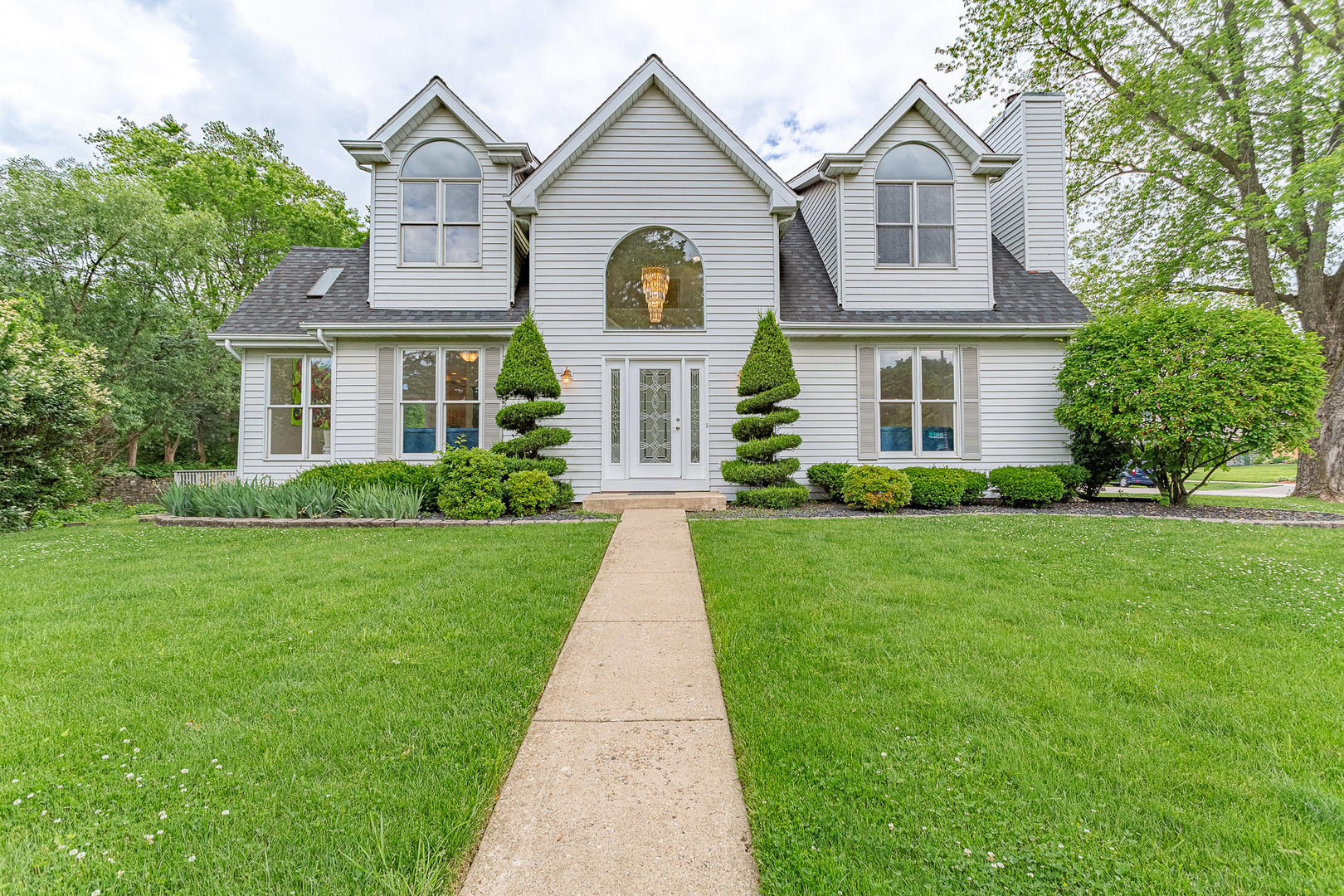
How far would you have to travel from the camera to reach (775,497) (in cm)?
825

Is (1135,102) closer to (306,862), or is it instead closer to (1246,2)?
(1246,2)

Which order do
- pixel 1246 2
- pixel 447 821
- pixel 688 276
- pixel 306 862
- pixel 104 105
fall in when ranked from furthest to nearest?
pixel 104 105, pixel 1246 2, pixel 688 276, pixel 447 821, pixel 306 862

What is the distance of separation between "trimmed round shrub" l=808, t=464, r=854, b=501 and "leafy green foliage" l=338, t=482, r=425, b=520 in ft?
20.8

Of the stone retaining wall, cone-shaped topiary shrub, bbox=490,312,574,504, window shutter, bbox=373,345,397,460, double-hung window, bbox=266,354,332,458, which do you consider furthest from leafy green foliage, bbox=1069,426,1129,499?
the stone retaining wall

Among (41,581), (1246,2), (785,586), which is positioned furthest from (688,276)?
(1246,2)

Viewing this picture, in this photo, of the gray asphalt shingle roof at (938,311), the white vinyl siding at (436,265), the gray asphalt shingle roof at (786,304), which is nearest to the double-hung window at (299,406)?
the gray asphalt shingle roof at (786,304)

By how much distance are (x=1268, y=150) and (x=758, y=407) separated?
13459 millimetres

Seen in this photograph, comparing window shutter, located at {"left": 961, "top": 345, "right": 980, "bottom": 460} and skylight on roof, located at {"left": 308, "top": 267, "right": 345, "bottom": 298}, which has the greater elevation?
skylight on roof, located at {"left": 308, "top": 267, "right": 345, "bottom": 298}

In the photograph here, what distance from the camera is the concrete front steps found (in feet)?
26.8

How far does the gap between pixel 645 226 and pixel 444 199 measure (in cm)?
384

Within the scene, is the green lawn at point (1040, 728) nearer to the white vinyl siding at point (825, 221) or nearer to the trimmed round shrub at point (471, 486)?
the trimmed round shrub at point (471, 486)

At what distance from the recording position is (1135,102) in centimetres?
1224

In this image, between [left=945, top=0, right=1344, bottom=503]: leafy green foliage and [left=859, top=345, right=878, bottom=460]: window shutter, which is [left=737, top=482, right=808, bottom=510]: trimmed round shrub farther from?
[left=945, top=0, right=1344, bottom=503]: leafy green foliage

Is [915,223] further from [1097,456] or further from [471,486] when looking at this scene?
[471,486]
